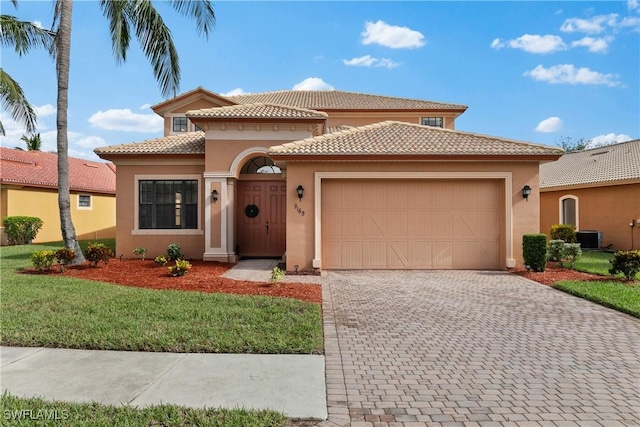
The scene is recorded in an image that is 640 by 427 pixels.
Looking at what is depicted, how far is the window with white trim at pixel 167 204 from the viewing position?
13211mm

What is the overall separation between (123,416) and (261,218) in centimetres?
1030

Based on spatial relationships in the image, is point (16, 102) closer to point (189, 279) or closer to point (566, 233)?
point (189, 279)

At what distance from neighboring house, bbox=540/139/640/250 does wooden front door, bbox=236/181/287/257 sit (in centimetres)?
1501

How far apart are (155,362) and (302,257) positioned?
6.58 metres

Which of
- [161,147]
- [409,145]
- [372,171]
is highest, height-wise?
[161,147]

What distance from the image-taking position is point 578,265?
1220 cm

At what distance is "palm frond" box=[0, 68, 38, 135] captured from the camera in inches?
520

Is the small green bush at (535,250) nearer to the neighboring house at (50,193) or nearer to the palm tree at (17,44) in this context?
the palm tree at (17,44)

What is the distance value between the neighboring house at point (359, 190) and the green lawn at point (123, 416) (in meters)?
7.49

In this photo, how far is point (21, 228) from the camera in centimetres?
1898

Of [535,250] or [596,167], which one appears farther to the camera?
[596,167]

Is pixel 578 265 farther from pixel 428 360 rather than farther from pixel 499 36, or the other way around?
pixel 428 360

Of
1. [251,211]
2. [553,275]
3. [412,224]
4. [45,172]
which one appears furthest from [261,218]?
[45,172]

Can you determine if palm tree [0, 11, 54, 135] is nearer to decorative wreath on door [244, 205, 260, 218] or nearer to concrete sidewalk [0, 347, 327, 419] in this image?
decorative wreath on door [244, 205, 260, 218]
